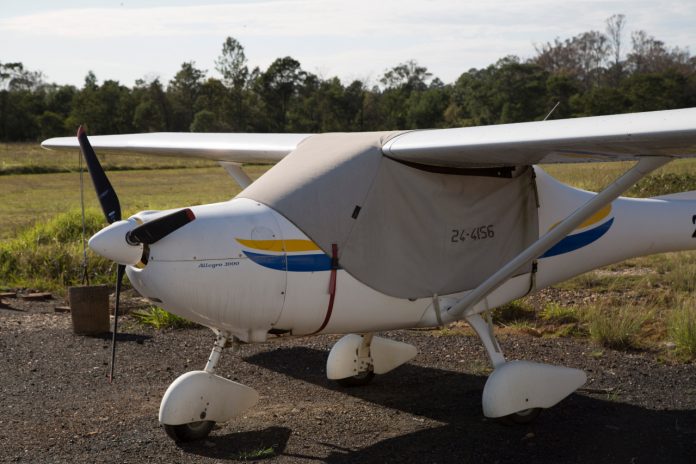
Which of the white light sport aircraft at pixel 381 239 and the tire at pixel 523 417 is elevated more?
the white light sport aircraft at pixel 381 239

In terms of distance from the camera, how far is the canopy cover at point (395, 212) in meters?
5.75

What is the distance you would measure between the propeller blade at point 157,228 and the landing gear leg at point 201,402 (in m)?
1.02

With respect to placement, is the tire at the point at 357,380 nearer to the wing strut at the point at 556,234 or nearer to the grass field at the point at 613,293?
the wing strut at the point at 556,234

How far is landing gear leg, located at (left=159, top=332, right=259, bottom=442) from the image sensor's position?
573 cm

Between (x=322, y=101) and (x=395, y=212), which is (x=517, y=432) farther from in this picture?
(x=322, y=101)

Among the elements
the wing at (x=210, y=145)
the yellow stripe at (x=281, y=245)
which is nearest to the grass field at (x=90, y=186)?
the wing at (x=210, y=145)

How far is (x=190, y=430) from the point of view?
5.88 m

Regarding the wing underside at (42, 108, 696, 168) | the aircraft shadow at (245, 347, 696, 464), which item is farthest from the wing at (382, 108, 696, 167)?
the aircraft shadow at (245, 347, 696, 464)

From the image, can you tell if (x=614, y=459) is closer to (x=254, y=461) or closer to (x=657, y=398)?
(x=657, y=398)

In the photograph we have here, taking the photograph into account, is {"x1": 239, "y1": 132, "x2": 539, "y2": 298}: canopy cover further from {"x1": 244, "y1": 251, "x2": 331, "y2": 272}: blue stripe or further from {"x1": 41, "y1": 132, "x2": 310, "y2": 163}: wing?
{"x1": 41, "y1": 132, "x2": 310, "y2": 163}: wing

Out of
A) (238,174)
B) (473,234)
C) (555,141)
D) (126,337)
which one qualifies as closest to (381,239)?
(473,234)

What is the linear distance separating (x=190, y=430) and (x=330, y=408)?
51.1 inches

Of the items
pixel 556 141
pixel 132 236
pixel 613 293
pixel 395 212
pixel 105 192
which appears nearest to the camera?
pixel 132 236

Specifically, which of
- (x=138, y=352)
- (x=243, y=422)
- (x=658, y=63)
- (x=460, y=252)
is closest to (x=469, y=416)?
(x=460, y=252)
